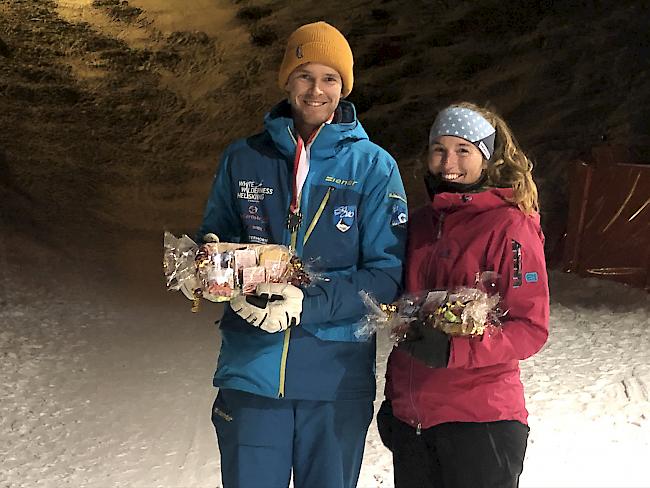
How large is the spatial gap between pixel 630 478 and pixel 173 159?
6625mm

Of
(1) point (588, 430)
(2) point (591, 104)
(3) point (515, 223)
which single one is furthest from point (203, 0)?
(3) point (515, 223)

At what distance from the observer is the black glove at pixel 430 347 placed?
5.48ft

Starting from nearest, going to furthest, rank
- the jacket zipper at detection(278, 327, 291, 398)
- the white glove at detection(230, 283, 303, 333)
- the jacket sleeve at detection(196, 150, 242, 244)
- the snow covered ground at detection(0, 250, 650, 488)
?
the white glove at detection(230, 283, 303, 333), the jacket zipper at detection(278, 327, 291, 398), the jacket sleeve at detection(196, 150, 242, 244), the snow covered ground at detection(0, 250, 650, 488)

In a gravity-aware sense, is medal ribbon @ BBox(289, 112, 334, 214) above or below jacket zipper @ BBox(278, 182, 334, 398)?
above

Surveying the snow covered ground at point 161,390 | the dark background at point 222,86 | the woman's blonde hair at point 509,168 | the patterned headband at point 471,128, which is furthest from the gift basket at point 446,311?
the dark background at point 222,86

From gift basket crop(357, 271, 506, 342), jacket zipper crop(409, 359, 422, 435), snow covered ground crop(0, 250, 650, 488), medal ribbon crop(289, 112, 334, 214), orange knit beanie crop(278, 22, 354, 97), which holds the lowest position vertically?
snow covered ground crop(0, 250, 650, 488)

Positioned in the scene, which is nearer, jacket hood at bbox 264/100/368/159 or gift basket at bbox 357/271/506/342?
gift basket at bbox 357/271/506/342

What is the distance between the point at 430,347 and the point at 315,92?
27.2 inches

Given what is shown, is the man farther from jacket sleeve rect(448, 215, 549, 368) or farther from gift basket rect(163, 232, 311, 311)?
jacket sleeve rect(448, 215, 549, 368)

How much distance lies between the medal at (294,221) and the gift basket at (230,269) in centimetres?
9

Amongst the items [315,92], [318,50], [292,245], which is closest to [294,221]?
[292,245]

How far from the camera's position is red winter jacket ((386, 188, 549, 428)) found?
1669 millimetres

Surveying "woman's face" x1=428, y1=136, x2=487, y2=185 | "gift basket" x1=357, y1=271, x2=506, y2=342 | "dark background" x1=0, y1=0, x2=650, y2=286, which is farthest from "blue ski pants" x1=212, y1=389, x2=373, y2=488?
"dark background" x1=0, y1=0, x2=650, y2=286

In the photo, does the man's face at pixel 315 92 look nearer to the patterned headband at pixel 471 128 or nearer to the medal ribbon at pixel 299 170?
the medal ribbon at pixel 299 170
